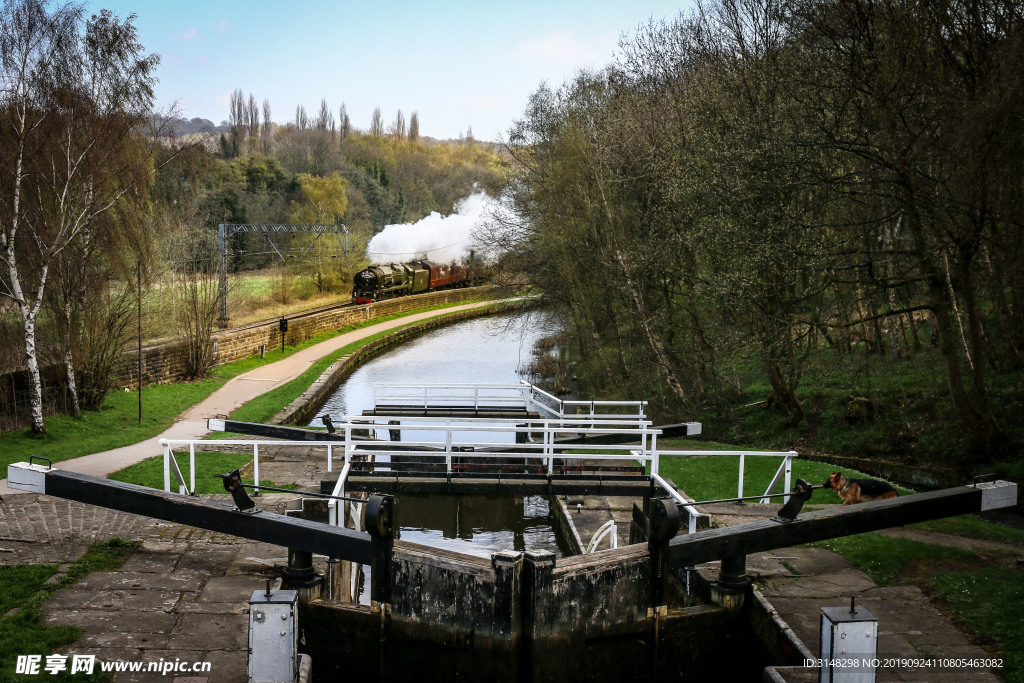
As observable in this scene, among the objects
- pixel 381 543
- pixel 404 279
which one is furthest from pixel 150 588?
pixel 404 279

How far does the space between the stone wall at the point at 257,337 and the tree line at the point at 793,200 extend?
8.01 metres

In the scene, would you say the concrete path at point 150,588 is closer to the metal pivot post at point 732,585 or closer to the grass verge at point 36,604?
the grass verge at point 36,604

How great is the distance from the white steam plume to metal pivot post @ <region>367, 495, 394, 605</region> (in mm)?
45023

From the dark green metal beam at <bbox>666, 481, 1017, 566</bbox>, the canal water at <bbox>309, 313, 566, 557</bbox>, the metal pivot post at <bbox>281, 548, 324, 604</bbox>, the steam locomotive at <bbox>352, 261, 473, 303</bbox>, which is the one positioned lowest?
the canal water at <bbox>309, 313, 566, 557</bbox>

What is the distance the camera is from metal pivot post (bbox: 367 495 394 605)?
689 centimetres

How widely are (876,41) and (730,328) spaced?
565 cm

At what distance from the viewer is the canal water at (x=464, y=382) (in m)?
12.3

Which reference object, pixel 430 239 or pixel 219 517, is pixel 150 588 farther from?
pixel 430 239

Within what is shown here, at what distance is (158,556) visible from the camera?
838 cm

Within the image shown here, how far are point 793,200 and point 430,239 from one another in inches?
1665

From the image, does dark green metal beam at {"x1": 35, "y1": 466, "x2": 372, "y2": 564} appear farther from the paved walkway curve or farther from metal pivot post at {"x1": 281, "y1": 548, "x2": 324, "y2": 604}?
the paved walkway curve

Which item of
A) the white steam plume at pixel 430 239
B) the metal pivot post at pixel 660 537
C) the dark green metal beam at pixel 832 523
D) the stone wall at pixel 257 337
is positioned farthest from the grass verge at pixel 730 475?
the white steam plume at pixel 430 239

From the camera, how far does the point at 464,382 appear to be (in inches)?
1131

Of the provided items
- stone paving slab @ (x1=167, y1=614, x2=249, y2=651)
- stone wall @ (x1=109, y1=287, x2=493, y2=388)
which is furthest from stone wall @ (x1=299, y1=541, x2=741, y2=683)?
stone wall @ (x1=109, y1=287, x2=493, y2=388)
